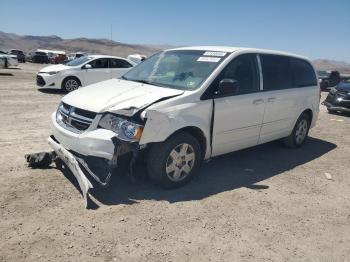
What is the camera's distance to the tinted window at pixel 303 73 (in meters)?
7.05

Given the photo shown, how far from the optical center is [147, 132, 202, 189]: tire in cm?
459

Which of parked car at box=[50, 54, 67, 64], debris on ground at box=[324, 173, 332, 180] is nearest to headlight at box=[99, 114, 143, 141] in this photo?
debris on ground at box=[324, 173, 332, 180]

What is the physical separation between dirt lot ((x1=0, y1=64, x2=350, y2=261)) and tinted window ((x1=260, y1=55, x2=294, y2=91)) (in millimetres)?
1332

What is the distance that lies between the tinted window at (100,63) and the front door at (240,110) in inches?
380

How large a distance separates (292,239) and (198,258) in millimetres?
1111

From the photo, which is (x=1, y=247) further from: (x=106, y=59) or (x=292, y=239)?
(x=106, y=59)

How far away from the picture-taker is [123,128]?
4.38m

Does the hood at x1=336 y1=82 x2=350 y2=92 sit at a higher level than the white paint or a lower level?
higher

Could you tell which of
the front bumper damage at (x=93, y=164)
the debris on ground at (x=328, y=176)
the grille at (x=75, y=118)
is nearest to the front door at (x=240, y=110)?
the debris on ground at (x=328, y=176)

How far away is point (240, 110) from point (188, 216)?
6.39 feet

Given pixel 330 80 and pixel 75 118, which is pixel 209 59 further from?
pixel 330 80

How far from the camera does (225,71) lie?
5289mm

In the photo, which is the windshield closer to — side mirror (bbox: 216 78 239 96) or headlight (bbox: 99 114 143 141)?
side mirror (bbox: 216 78 239 96)

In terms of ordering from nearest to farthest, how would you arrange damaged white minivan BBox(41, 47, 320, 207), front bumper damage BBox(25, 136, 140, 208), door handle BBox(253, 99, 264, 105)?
front bumper damage BBox(25, 136, 140, 208), damaged white minivan BBox(41, 47, 320, 207), door handle BBox(253, 99, 264, 105)
